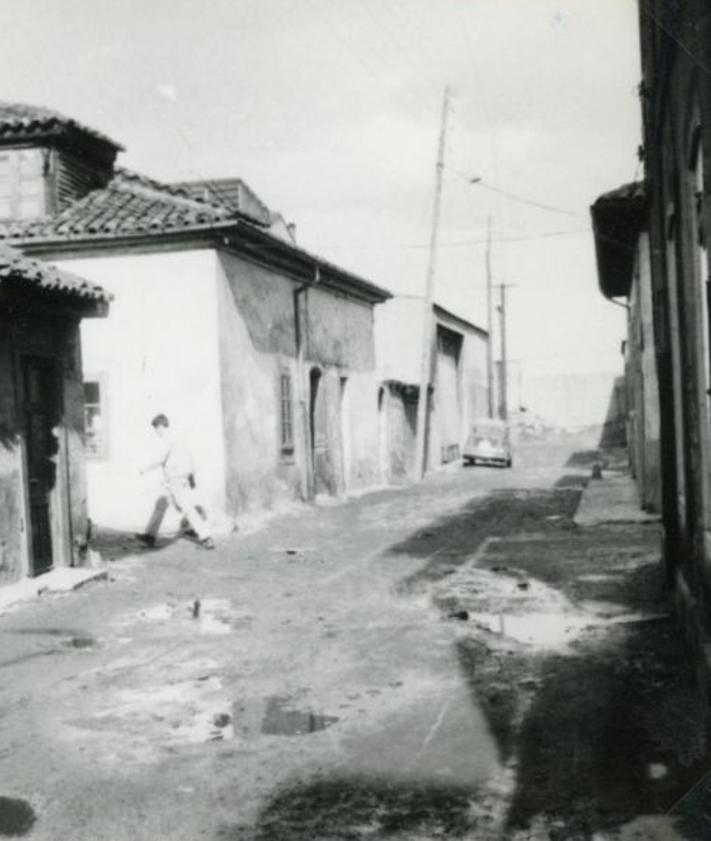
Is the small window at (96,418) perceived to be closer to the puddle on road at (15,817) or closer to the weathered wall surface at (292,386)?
the weathered wall surface at (292,386)

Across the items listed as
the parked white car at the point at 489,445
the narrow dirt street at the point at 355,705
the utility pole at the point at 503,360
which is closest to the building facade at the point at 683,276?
the narrow dirt street at the point at 355,705

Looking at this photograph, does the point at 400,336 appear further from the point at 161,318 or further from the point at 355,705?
the point at 355,705

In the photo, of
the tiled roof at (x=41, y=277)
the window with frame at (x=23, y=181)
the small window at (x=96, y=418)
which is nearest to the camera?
the tiled roof at (x=41, y=277)

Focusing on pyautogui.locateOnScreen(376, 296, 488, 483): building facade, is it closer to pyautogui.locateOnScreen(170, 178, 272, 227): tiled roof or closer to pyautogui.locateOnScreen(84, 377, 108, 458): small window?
pyautogui.locateOnScreen(170, 178, 272, 227): tiled roof

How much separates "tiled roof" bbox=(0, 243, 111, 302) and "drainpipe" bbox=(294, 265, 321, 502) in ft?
25.6

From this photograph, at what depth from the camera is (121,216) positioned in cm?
1507

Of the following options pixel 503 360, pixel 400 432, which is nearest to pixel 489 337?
pixel 503 360

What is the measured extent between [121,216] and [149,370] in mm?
2471

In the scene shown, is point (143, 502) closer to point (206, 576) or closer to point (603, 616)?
point (206, 576)

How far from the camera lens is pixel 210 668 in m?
6.64

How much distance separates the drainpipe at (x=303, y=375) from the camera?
1850 cm

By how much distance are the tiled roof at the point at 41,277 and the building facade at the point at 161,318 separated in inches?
153

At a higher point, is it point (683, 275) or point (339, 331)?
point (339, 331)

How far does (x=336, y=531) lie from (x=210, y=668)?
790 centimetres
